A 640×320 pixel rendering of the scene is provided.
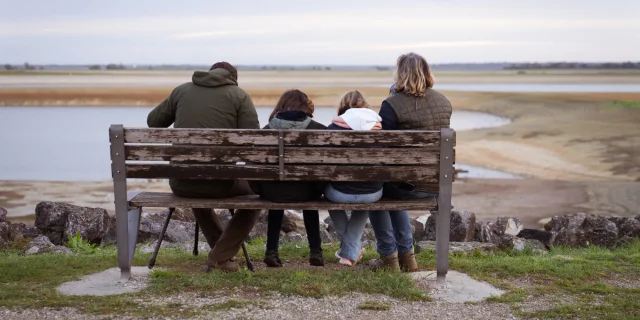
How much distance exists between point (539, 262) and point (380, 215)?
5.49ft

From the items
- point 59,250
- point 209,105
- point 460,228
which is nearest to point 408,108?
point 209,105

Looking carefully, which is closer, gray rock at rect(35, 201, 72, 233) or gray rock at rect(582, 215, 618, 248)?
gray rock at rect(582, 215, 618, 248)

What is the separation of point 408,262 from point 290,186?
52.4 inches

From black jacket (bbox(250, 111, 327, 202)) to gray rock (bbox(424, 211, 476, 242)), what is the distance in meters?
3.68

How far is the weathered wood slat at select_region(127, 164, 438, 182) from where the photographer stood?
21.3 ft

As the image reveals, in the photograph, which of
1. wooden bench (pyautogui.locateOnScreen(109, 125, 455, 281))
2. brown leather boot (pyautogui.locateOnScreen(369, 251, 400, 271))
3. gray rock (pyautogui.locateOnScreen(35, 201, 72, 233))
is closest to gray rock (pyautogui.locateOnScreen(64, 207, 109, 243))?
gray rock (pyautogui.locateOnScreen(35, 201, 72, 233))

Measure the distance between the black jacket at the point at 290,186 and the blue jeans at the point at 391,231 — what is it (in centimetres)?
57

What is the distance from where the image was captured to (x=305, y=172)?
6.52m

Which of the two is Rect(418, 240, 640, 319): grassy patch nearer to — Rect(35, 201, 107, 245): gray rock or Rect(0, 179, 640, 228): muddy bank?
Rect(35, 201, 107, 245): gray rock

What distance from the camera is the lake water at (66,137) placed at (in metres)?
29.4

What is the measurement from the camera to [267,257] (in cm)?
743

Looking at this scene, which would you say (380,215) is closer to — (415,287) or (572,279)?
(415,287)

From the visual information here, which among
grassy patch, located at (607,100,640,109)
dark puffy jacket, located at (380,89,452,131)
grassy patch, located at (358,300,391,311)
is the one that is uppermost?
dark puffy jacket, located at (380,89,452,131)

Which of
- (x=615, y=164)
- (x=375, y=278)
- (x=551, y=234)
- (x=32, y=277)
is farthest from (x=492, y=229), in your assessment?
(x=615, y=164)
